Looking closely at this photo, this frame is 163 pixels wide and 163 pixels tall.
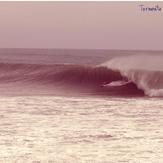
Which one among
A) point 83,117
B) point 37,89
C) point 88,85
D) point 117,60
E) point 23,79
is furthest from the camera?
point 117,60

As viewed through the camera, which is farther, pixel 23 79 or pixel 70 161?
pixel 23 79

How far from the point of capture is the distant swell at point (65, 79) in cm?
1939

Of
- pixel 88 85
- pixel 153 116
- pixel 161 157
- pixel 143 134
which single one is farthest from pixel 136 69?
pixel 161 157

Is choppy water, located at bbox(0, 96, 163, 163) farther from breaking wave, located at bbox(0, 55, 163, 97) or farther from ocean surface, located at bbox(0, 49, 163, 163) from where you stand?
breaking wave, located at bbox(0, 55, 163, 97)

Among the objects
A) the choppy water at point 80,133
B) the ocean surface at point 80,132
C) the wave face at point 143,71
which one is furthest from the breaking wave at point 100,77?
the choppy water at point 80,133

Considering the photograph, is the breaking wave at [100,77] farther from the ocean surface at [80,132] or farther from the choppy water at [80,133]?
the choppy water at [80,133]

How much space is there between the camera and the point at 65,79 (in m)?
23.0

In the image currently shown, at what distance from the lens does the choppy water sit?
623cm

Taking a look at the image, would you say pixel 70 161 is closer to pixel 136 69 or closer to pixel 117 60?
pixel 136 69

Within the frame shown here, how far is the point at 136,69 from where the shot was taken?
2238 cm

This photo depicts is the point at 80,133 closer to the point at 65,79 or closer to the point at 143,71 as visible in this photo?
the point at 143,71

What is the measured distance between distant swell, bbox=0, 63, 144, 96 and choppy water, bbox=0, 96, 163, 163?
281 inches

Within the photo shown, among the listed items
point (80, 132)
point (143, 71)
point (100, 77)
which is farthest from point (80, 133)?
point (100, 77)

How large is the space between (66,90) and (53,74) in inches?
191
